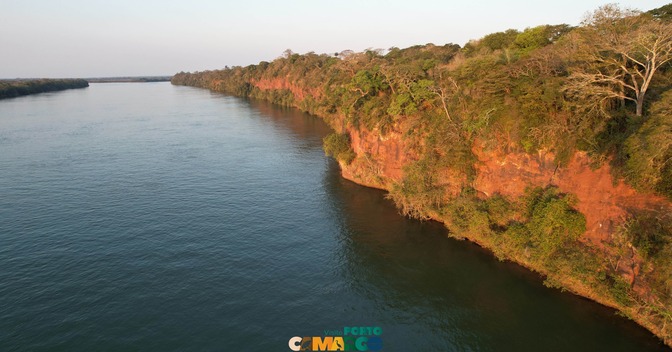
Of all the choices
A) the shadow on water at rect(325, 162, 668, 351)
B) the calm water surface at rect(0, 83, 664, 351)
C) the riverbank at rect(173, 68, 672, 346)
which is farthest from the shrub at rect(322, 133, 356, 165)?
the shadow on water at rect(325, 162, 668, 351)

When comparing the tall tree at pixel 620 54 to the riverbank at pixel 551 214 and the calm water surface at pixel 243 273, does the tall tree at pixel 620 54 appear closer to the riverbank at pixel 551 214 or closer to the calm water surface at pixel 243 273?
the riverbank at pixel 551 214

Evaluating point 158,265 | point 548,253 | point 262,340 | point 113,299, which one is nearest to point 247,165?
point 158,265

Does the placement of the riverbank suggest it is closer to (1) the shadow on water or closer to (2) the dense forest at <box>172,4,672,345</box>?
(2) the dense forest at <box>172,4,672,345</box>

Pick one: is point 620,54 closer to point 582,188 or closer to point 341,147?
point 582,188

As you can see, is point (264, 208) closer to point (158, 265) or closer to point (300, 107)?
point (158, 265)

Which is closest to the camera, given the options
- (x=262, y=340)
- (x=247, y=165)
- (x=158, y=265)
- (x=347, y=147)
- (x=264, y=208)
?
(x=262, y=340)

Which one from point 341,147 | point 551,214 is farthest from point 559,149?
point 341,147

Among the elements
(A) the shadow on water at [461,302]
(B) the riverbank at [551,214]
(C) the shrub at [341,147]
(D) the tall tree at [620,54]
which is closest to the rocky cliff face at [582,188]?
(B) the riverbank at [551,214]
